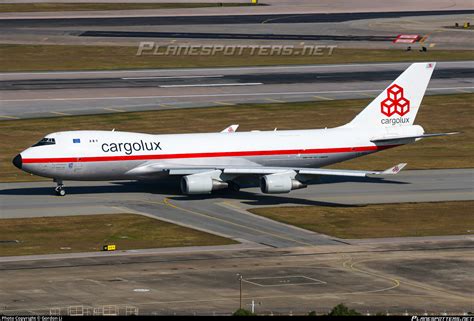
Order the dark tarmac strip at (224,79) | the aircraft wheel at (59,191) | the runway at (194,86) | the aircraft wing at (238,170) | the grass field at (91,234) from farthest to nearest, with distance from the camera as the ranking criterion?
the dark tarmac strip at (224,79) < the runway at (194,86) < the aircraft wheel at (59,191) < the aircraft wing at (238,170) < the grass field at (91,234)

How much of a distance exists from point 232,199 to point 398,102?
17.3 metres

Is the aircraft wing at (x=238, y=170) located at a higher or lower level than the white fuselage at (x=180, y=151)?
lower

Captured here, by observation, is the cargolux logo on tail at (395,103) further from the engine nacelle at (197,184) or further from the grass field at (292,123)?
the engine nacelle at (197,184)

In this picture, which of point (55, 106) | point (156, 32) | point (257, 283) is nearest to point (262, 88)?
point (55, 106)

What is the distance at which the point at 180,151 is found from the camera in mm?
89938

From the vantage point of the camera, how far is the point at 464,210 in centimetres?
8556

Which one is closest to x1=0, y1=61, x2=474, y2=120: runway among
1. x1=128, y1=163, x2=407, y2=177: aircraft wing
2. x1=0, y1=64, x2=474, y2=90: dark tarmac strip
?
x1=0, y1=64, x2=474, y2=90: dark tarmac strip

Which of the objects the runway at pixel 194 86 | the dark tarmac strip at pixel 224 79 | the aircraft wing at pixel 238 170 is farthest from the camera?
the dark tarmac strip at pixel 224 79

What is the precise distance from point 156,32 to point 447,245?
11949cm

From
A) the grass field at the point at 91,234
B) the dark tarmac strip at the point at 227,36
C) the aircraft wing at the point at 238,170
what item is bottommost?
the grass field at the point at 91,234

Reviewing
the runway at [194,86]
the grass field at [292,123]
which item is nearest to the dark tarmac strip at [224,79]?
the runway at [194,86]

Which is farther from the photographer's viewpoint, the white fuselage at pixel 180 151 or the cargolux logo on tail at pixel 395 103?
the cargolux logo on tail at pixel 395 103

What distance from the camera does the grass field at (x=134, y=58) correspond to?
526 ft

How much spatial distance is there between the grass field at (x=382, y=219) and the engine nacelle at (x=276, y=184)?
1.49 metres
